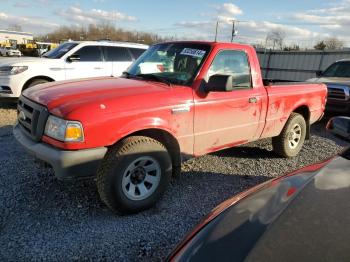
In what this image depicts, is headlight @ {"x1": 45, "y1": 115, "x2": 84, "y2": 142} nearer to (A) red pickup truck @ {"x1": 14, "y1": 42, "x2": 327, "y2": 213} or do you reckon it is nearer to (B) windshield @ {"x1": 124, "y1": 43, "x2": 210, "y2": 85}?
(A) red pickup truck @ {"x1": 14, "y1": 42, "x2": 327, "y2": 213}

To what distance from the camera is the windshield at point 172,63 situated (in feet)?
14.1

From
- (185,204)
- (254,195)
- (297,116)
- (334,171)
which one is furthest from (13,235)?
(297,116)

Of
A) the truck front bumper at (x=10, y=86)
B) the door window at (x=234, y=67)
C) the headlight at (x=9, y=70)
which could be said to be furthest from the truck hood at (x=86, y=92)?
the headlight at (x=9, y=70)

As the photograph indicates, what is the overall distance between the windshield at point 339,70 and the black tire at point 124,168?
8.92 m

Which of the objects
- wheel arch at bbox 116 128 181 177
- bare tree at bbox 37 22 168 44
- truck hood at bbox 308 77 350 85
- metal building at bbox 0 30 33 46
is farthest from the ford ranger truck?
metal building at bbox 0 30 33 46

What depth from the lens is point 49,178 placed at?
4.55 metres

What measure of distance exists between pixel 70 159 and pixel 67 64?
6.78m

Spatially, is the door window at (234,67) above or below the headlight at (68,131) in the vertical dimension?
above

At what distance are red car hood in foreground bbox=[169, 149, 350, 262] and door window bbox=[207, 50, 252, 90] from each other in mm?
2438

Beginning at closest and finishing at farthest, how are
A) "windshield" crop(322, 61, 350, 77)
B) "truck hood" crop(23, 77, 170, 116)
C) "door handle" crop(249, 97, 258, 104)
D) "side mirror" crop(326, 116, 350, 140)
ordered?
1. "side mirror" crop(326, 116, 350, 140)
2. "truck hood" crop(23, 77, 170, 116)
3. "door handle" crop(249, 97, 258, 104)
4. "windshield" crop(322, 61, 350, 77)

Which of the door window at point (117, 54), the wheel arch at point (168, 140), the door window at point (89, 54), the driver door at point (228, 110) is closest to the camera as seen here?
the wheel arch at point (168, 140)

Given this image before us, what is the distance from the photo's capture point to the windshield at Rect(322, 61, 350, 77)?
1077 cm

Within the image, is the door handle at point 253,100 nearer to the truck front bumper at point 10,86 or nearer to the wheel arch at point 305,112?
the wheel arch at point 305,112

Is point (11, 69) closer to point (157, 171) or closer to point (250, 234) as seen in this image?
point (157, 171)
